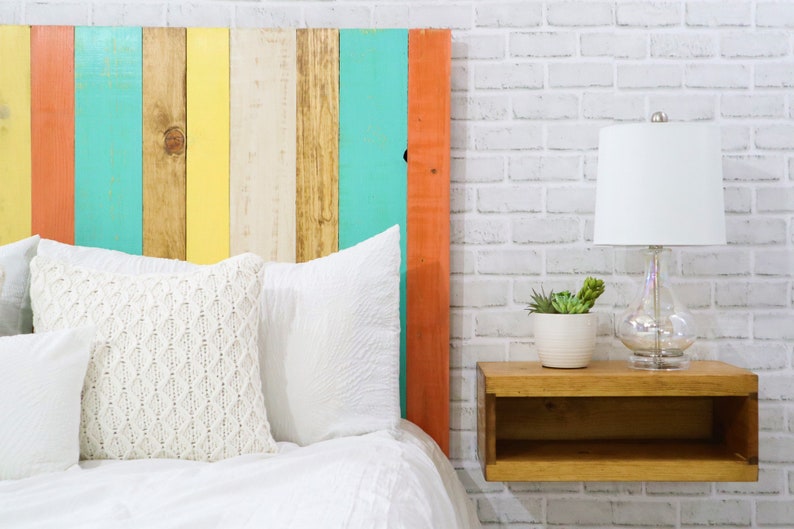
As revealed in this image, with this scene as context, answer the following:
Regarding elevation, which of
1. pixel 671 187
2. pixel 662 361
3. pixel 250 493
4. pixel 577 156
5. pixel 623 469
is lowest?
pixel 623 469

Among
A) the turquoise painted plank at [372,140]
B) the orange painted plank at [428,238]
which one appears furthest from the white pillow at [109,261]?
the orange painted plank at [428,238]

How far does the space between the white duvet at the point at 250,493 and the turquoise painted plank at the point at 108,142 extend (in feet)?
2.40

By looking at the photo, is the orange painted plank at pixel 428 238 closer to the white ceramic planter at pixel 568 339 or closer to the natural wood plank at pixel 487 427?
the natural wood plank at pixel 487 427

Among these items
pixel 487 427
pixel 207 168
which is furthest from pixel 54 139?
pixel 487 427

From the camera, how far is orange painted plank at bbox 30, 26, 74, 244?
1744 millimetres

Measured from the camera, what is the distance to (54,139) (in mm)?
1750

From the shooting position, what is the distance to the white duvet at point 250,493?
0.92m

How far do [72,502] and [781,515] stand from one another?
174 centimetres

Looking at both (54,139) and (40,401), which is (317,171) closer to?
(54,139)

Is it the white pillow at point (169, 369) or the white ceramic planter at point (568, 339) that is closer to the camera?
the white pillow at point (169, 369)

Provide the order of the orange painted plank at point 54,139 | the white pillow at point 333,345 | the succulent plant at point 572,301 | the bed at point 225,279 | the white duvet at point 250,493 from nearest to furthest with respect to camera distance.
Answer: the white duvet at point 250,493, the bed at point 225,279, the white pillow at point 333,345, the succulent plant at point 572,301, the orange painted plank at point 54,139

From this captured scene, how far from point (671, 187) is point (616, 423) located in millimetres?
661

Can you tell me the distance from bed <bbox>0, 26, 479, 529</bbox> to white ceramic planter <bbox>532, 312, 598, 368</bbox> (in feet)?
0.92

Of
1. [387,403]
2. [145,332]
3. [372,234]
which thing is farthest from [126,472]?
[372,234]
